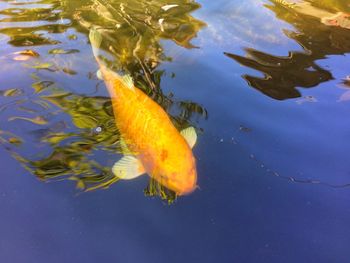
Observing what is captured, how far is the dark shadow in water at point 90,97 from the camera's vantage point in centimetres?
251

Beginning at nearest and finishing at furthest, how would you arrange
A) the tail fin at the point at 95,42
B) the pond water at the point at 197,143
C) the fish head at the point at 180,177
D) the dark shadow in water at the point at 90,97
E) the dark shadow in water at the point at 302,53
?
the pond water at the point at 197,143 → the fish head at the point at 180,177 → the dark shadow in water at the point at 90,97 → the dark shadow in water at the point at 302,53 → the tail fin at the point at 95,42

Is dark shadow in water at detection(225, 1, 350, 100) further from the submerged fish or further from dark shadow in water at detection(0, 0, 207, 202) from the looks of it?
the submerged fish

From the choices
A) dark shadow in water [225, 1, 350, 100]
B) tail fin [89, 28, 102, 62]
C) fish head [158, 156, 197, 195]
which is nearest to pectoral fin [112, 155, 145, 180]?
fish head [158, 156, 197, 195]

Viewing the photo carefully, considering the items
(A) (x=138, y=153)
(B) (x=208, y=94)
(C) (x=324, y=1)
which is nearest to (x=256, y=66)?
(B) (x=208, y=94)

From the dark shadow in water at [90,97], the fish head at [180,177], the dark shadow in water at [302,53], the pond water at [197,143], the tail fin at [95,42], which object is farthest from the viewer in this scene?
the tail fin at [95,42]

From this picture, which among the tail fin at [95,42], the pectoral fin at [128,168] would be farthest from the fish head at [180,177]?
the tail fin at [95,42]

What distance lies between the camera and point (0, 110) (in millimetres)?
2939

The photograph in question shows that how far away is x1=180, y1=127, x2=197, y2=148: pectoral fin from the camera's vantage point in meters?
2.54

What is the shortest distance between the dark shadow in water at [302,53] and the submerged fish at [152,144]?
3.47 ft

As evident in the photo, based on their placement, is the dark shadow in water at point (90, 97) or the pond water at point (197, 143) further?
the dark shadow in water at point (90, 97)

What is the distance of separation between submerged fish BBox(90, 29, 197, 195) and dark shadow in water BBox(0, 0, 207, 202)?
0.28 ft

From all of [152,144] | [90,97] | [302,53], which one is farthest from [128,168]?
[302,53]

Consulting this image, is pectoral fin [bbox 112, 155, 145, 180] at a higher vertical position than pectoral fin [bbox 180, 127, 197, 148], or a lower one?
lower

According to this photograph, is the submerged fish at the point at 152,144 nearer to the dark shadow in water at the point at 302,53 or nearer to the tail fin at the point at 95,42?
the tail fin at the point at 95,42
